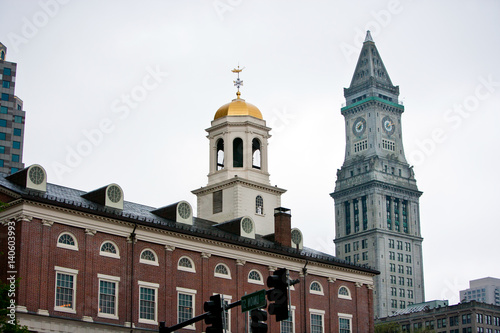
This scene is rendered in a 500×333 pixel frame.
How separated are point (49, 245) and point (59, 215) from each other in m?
2.22

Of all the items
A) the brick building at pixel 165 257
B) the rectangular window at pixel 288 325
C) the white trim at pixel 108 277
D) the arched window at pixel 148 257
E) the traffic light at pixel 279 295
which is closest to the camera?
the traffic light at pixel 279 295

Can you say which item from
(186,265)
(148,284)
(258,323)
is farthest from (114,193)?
(258,323)

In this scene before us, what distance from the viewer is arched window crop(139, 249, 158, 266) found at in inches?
2650

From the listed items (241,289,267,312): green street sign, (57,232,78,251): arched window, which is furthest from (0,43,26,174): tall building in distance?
(241,289,267,312): green street sign

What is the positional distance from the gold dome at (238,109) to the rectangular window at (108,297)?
30.2 metres

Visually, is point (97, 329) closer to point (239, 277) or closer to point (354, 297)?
point (239, 277)

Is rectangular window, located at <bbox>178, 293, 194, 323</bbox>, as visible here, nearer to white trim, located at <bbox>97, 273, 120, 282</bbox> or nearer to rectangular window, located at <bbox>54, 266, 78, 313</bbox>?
white trim, located at <bbox>97, 273, 120, 282</bbox>

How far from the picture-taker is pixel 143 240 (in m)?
67.5

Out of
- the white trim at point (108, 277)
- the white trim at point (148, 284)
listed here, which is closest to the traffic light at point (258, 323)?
the white trim at point (108, 277)

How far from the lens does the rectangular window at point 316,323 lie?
78375mm

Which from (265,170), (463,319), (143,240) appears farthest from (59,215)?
(463,319)

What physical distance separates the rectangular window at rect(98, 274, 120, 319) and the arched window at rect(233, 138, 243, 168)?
90.1 ft

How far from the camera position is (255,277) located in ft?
246

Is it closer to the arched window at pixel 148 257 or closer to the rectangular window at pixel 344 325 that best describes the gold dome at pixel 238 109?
the rectangular window at pixel 344 325
